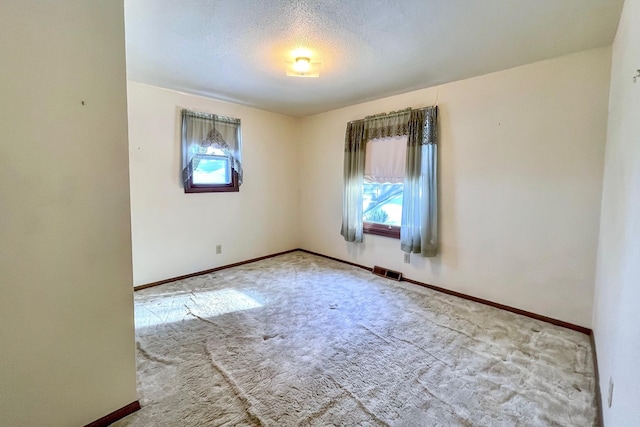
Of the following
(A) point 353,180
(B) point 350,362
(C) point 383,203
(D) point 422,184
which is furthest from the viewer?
(A) point 353,180

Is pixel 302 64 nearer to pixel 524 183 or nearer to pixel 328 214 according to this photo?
pixel 524 183

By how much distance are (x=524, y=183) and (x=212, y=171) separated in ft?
11.9

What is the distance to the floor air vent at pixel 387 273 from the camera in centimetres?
377

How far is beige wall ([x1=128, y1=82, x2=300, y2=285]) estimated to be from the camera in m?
3.38

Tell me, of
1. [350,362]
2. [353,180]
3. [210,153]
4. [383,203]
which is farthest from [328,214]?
[350,362]

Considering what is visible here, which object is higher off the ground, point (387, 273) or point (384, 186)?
A: point (384, 186)

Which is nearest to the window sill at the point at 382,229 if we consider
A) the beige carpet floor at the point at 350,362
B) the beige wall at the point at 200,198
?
the beige carpet floor at the point at 350,362

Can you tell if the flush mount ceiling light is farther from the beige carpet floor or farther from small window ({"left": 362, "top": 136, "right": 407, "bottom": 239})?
the beige carpet floor

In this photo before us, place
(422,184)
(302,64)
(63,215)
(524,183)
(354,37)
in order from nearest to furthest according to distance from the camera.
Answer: (63,215)
(354,37)
(302,64)
(524,183)
(422,184)

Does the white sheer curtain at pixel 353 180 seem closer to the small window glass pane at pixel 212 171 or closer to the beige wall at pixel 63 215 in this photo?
the small window glass pane at pixel 212 171

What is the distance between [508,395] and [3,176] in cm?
275

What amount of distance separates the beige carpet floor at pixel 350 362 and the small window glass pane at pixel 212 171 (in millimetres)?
1485

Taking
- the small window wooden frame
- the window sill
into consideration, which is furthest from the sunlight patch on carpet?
the window sill

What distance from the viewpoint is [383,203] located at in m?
4.00
